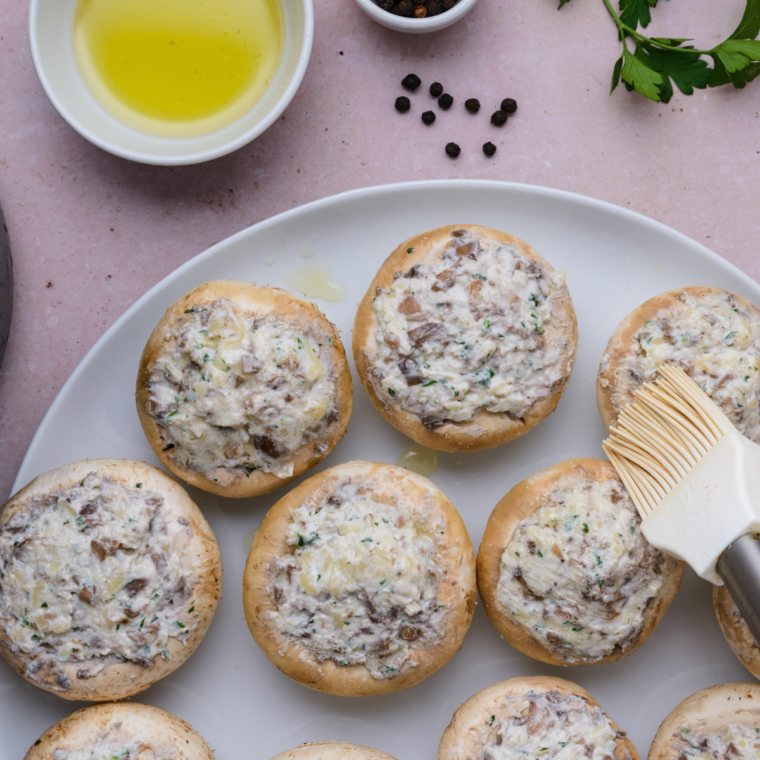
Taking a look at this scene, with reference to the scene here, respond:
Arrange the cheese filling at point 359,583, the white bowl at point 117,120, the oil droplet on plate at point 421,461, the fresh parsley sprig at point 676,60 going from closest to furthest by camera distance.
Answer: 1. the cheese filling at point 359,583
2. the white bowl at point 117,120
3. the fresh parsley sprig at point 676,60
4. the oil droplet on plate at point 421,461

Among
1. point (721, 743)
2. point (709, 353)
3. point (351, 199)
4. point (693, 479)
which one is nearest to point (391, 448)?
point (351, 199)

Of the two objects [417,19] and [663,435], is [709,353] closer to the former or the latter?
[663,435]

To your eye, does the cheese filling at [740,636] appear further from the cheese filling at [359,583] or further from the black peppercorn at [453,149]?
the black peppercorn at [453,149]

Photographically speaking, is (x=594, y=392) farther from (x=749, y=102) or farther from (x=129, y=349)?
(x=129, y=349)

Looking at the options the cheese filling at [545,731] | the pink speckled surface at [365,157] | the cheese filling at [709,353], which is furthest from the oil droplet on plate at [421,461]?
the pink speckled surface at [365,157]

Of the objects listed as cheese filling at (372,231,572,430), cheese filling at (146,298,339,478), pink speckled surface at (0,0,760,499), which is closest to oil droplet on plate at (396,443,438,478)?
cheese filling at (372,231,572,430)

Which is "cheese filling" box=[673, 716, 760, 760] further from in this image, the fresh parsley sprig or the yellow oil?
the yellow oil

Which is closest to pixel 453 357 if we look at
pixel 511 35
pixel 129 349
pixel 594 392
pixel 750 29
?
pixel 594 392
